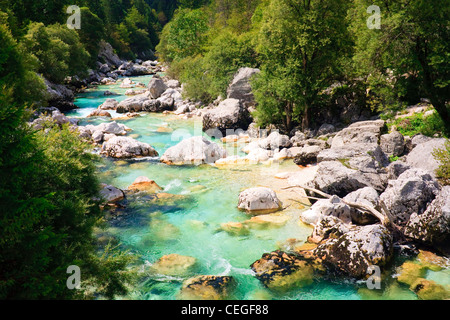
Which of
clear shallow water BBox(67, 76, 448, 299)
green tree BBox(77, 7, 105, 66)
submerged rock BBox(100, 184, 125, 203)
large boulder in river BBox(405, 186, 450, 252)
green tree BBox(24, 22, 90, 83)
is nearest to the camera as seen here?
clear shallow water BBox(67, 76, 448, 299)

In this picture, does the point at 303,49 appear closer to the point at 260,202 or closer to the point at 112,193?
the point at 260,202

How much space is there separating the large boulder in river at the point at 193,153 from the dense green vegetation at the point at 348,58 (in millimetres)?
5737

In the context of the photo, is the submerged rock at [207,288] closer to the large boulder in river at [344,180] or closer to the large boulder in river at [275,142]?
the large boulder in river at [344,180]

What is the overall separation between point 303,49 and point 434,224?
14.7 m

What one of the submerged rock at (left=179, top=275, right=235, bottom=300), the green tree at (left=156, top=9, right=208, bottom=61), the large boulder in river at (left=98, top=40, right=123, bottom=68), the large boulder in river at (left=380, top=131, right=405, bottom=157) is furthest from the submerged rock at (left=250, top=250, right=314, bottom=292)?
the large boulder in river at (left=98, top=40, right=123, bottom=68)

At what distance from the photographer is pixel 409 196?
10898 millimetres

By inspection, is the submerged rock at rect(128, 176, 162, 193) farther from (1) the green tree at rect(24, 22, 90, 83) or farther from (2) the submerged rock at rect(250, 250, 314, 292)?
(1) the green tree at rect(24, 22, 90, 83)

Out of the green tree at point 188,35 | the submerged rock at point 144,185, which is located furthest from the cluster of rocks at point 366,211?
the green tree at point 188,35

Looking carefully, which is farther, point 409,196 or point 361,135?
point 361,135

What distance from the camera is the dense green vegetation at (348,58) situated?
47.6 ft

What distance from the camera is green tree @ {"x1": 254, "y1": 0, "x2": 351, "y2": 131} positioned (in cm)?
2028

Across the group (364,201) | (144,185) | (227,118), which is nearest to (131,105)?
(227,118)

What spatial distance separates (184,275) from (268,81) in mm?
17058

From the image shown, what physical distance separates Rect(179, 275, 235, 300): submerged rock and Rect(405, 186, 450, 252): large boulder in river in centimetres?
657
